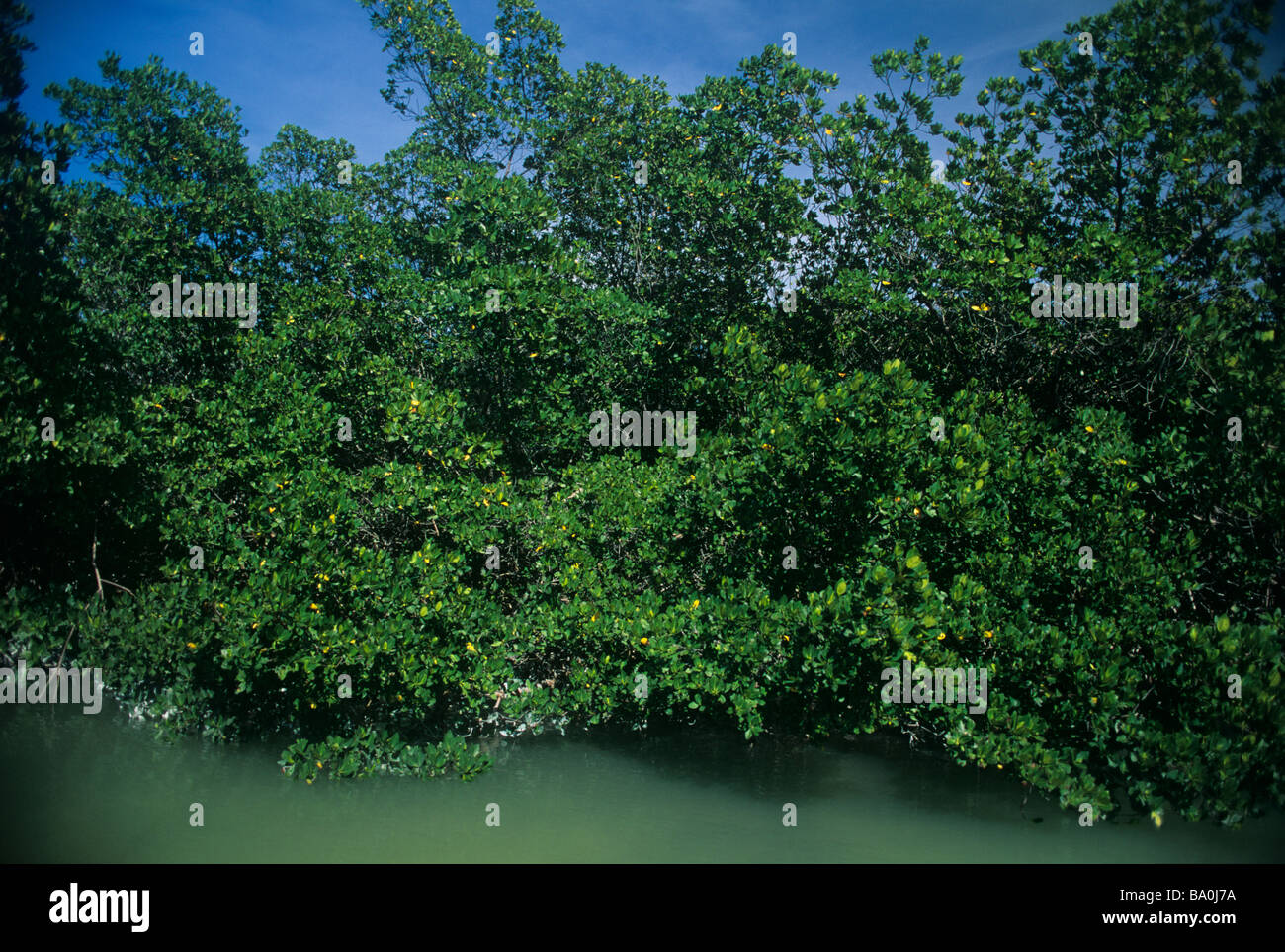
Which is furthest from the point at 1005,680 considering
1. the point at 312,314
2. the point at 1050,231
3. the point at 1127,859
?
the point at 312,314

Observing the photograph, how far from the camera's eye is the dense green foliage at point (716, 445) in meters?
8.58

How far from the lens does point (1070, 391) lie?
12219mm

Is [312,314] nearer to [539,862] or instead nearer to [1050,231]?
[539,862]

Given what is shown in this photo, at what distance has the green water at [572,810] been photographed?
29.1ft

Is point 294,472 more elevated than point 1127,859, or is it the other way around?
point 294,472

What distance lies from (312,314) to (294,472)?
368cm

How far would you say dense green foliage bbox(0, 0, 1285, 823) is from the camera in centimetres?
858

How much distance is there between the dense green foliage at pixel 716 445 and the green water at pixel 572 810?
0.53 meters

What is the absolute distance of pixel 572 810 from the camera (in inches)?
396

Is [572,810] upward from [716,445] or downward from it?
downward

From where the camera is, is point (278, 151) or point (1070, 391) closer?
point (1070, 391)

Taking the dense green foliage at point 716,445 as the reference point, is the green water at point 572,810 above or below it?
below

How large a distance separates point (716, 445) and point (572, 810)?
4643mm
